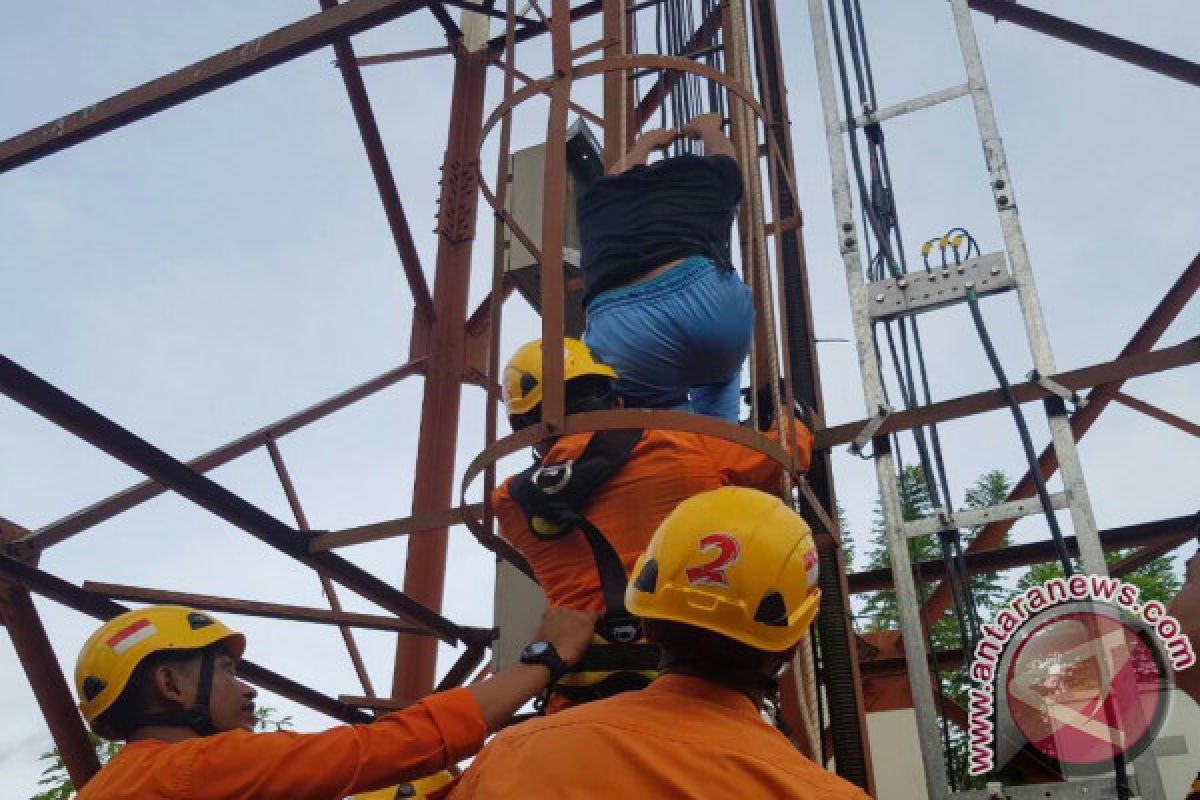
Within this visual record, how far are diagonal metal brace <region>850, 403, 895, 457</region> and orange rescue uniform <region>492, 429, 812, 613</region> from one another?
1.27ft

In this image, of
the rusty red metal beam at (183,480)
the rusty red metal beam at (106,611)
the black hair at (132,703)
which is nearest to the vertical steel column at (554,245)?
the black hair at (132,703)

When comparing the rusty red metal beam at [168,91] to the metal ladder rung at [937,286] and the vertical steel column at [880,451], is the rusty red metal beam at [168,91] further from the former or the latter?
the metal ladder rung at [937,286]

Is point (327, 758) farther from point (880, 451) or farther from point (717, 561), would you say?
point (880, 451)

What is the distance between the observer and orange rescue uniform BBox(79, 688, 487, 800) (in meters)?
3.29

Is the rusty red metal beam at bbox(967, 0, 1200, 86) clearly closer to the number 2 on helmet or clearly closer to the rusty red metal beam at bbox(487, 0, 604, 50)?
the rusty red metal beam at bbox(487, 0, 604, 50)

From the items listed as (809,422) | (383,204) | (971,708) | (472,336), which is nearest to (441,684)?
(472,336)

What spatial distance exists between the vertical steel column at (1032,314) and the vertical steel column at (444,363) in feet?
11.4

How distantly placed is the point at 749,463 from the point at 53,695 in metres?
3.54

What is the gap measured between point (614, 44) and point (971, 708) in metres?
3.50

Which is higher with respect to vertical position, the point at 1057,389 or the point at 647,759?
the point at 1057,389

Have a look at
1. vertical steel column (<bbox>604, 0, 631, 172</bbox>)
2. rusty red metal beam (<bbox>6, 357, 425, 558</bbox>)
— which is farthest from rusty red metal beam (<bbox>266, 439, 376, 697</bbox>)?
vertical steel column (<bbox>604, 0, 631, 172</bbox>)

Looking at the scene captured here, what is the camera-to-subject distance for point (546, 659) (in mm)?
3742

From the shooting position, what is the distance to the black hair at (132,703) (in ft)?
13.1

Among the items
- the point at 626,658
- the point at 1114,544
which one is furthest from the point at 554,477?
the point at 1114,544
